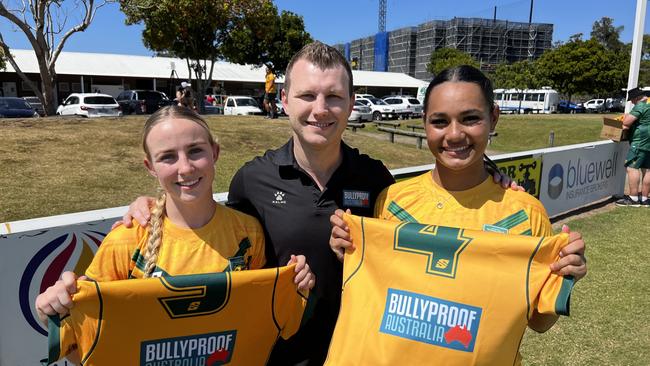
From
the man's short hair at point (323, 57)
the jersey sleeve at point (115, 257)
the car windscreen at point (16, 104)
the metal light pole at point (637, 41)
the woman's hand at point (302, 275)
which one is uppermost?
the metal light pole at point (637, 41)

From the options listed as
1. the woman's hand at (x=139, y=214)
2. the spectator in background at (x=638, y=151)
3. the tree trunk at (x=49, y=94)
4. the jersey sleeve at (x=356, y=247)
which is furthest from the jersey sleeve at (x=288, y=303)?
the tree trunk at (x=49, y=94)

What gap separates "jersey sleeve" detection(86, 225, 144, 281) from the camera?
1.89 metres

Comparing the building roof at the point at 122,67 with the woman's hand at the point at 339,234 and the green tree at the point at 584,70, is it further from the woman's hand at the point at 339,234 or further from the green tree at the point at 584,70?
the woman's hand at the point at 339,234

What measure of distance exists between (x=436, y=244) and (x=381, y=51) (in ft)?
425

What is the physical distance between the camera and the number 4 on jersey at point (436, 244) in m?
1.97

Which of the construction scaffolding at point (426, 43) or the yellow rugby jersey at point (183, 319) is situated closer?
the yellow rugby jersey at point (183, 319)

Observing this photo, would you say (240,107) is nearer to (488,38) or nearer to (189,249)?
(189,249)

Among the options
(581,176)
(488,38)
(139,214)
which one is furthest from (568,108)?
(139,214)

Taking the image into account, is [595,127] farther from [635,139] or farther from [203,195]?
[203,195]

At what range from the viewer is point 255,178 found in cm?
239

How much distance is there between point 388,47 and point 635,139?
121m

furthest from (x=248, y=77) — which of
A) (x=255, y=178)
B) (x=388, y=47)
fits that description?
(x=388, y=47)

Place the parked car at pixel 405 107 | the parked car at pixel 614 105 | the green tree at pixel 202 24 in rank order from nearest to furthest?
the green tree at pixel 202 24, the parked car at pixel 405 107, the parked car at pixel 614 105

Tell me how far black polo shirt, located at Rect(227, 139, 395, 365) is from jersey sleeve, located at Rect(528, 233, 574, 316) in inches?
33.2
